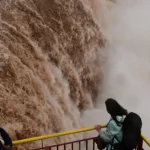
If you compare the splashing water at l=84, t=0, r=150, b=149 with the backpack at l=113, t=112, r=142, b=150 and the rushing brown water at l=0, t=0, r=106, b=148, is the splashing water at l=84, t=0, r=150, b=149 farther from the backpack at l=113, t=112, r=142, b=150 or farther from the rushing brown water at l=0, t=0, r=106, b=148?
the backpack at l=113, t=112, r=142, b=150

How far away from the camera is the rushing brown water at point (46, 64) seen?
5.35 metres

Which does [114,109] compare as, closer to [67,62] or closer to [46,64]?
[46,64]

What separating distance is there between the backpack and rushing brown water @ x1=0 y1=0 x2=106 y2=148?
8.34ft

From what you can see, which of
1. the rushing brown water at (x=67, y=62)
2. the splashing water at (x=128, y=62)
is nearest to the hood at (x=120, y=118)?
the rushing brown water at (x=67, y=62)

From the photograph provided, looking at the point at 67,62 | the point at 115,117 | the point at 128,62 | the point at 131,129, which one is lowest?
the point at 131,129

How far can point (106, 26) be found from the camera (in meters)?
9.88

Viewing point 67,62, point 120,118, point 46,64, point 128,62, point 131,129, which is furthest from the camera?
point 128,62

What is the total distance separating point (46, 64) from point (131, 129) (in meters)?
3.85

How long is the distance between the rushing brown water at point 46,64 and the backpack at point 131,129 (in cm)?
254

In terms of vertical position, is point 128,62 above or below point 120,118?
above

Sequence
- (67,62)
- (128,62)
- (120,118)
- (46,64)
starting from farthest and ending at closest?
(128,62)
(67,62)
(46,64)
(120,118)

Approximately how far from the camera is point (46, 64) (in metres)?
6.47

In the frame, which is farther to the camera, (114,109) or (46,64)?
(46,64)

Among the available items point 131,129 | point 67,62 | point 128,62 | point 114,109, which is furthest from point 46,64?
point 128,62
